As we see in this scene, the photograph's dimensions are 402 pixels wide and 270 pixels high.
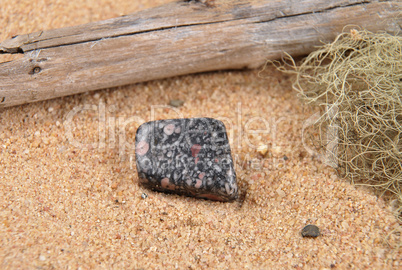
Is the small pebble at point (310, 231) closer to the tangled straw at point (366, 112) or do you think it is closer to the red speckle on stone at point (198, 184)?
the tangled straw at point (366, 112)

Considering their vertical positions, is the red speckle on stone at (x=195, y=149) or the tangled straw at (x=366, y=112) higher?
the red speckle on stone at (x=195, y=149)

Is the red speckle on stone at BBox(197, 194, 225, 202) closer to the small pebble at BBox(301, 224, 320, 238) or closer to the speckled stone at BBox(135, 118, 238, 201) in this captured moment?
the speckled stone at BBox(135, 118, 238, 201)

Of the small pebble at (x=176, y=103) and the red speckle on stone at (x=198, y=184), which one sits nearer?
the red speckle on stone at (x=198, y=184)

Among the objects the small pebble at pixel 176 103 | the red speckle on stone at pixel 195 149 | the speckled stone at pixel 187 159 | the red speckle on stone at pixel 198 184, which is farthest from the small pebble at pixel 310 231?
the small pebble at pixel 176 103

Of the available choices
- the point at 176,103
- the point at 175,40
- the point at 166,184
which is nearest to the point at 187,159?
the point at 166,184

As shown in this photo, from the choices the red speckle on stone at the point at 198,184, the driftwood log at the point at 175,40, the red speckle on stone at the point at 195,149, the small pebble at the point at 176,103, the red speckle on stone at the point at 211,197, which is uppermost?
the driftwood log at the point at 175,40

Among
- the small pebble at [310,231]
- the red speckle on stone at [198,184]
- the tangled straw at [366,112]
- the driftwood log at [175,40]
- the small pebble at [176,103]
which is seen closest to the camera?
the small pebble at [310,231]

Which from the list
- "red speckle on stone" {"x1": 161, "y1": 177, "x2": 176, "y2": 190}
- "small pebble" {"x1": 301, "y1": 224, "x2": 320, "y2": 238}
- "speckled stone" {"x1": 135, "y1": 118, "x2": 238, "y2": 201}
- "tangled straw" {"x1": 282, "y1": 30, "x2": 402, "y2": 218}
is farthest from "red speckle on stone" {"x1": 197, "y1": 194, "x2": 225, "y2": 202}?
"tangled straw" {"x1": 282, "y1": 30, "x2": 402, "y2": 218}
